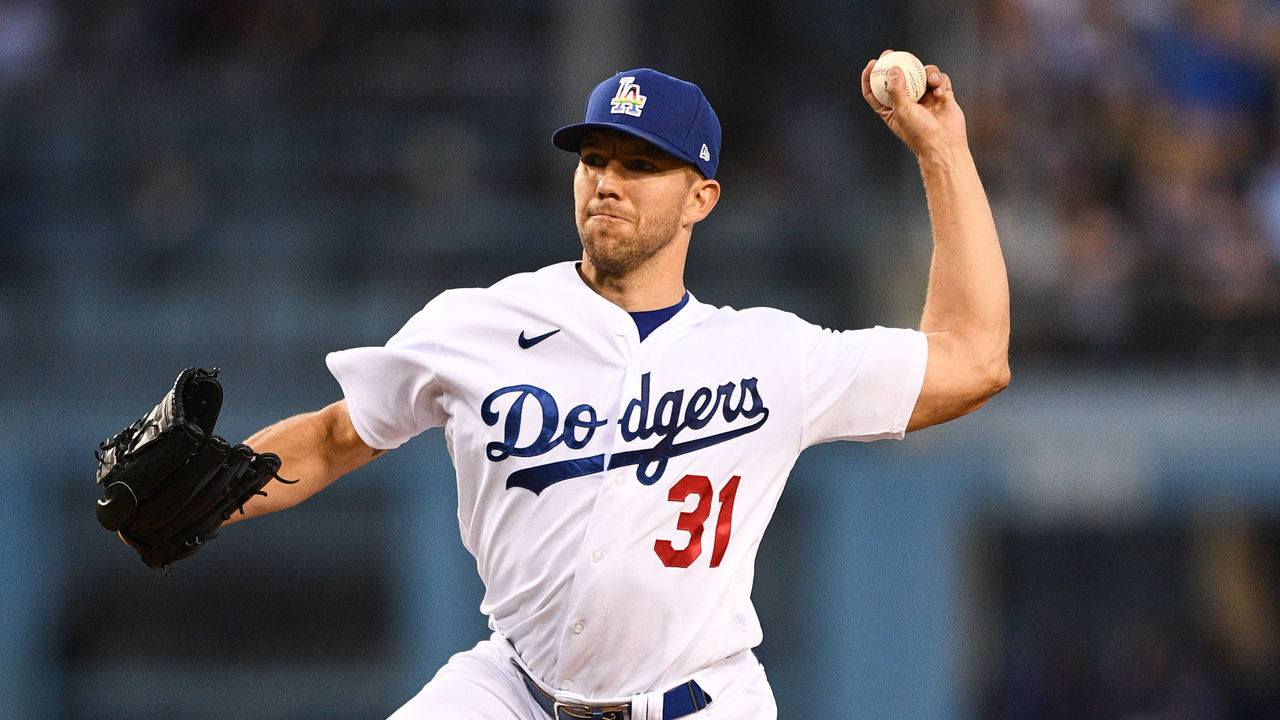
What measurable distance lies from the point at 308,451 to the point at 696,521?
0.93 m

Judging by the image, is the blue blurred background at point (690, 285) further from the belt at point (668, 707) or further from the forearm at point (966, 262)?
the belt at point (668, 707)

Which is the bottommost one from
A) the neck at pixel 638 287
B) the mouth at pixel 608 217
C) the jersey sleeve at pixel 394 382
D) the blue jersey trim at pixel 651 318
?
the jersey sleeve at pixel 394 382

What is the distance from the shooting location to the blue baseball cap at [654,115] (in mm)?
3562

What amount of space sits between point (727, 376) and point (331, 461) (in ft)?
3.12

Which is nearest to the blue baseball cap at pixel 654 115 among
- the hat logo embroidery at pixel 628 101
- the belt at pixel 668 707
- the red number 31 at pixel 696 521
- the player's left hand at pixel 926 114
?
the hat logo embroidery at pixel 628 101

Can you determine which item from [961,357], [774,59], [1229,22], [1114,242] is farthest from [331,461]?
[1229,22]

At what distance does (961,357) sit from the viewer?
12.0 feet

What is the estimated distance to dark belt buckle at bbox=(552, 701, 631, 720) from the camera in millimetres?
3457

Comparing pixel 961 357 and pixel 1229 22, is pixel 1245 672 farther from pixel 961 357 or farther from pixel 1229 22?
pixel 961 357

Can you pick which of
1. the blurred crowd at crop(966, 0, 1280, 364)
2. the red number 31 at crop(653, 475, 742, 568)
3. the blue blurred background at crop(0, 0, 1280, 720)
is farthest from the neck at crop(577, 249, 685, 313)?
the blurred crowd at crop(966, 0, 1280, 364)

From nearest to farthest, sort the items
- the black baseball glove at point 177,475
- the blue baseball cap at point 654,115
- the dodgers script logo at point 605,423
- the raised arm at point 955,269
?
the black baseball glove at point 177,475 < the dodgers script logo at point 605,423 < the blue baseball cap at point 654,115 < the raised arm at point 955,269

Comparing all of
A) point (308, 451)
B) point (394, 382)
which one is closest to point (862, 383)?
point (394, 382)

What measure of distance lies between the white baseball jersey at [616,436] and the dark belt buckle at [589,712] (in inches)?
1.3

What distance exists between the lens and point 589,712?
3.47m
